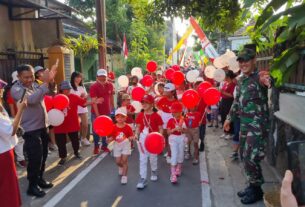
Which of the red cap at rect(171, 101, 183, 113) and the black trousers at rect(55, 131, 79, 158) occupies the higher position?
the red cap at rect(171, 101, 183, 113)

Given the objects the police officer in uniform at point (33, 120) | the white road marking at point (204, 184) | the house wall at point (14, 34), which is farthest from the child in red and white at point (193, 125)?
the house wall at point (14, 34)

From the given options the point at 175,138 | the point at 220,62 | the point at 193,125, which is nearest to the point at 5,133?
the point at 175,138

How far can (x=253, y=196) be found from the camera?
448 cm

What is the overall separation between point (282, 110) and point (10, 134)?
3.87 m

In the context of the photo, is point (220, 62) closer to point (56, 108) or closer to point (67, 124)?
point (67, 124)

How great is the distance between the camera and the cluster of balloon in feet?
18.0

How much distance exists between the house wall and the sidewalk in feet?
19.0

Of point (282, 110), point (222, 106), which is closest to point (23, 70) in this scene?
point (282, 110)

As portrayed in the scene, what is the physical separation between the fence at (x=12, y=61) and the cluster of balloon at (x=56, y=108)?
241 centimetres

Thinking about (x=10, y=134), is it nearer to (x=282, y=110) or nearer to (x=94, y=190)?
(x=94, y=190)

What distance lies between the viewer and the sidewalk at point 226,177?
4.74 metres

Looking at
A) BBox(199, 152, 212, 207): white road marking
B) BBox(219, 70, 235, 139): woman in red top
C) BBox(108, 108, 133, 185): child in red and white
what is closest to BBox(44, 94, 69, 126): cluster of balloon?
BBox(108, 108, 133, 185): child in red and white

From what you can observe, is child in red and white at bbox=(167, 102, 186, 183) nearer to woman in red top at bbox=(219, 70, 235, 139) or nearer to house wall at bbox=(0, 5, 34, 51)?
woman in red top at bbox=(219, 70, 235, 139)

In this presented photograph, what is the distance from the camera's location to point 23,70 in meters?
4.39
